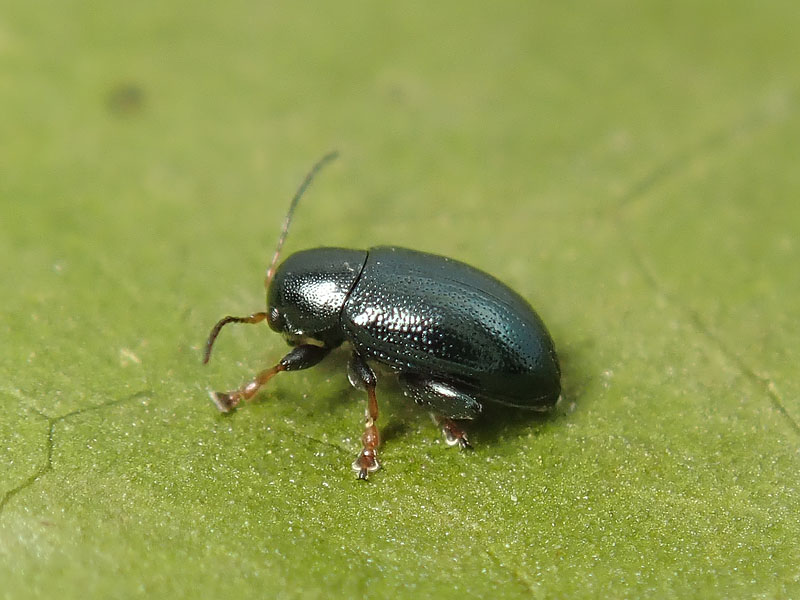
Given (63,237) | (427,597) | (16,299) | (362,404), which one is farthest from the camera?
(63,237)

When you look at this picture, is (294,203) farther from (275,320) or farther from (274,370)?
(274,370)

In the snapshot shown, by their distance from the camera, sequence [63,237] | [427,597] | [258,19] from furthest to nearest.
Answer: [258,19] < [63,237] < [427,597]

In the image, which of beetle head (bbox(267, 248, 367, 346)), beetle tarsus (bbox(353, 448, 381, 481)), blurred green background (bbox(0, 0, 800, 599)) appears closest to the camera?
blurred green background (bbox(0, 0, 800, 599))

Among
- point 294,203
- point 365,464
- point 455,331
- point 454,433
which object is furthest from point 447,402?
point 294,203

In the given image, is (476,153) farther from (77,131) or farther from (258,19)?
(77,131)

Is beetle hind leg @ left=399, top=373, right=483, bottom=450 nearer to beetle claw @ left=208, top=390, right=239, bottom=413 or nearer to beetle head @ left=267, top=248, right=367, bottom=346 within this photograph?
beetle head @ left=267, top=248, right=367, bottom=346

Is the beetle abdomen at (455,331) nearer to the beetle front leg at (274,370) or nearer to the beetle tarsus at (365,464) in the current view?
the beetle front leg at (274,370)

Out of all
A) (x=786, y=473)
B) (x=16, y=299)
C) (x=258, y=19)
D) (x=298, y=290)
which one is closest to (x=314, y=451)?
(x=298, y=290)

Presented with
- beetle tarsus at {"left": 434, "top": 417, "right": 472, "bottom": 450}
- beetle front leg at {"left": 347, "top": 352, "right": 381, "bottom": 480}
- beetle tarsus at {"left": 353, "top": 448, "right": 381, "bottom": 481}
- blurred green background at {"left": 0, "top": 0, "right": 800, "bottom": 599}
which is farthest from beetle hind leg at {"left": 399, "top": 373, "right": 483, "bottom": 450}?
beetle tarsus at {"left": 353, "top": 448, "right": 381, "bottom": 481}
